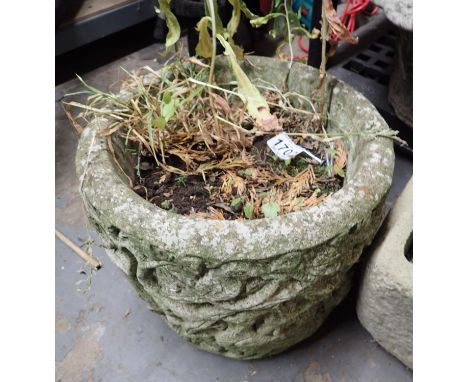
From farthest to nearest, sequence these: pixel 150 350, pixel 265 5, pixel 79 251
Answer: pixel 265 5 < pixel 79 251 < pixel 150 350

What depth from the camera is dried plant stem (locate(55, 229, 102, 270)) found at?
128cm

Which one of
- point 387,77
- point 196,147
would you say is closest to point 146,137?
point 196,147

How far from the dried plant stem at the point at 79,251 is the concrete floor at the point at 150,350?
0.06 ft

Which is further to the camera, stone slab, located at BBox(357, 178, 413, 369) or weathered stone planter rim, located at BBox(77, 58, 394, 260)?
stone slab, located at BBox(357, 178, 413, 369)

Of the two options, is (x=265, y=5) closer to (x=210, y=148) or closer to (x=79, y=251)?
(x=210, y=148)

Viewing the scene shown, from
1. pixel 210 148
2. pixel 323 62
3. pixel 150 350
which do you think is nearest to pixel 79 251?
pixel 150 350

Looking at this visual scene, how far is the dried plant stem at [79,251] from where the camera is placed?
1276mm

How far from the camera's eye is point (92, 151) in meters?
0.87

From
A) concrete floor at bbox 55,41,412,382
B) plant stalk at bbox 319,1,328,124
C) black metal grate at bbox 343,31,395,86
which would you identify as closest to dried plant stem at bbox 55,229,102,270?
concrete floor at bbox 55,41,412,382

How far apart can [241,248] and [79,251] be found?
2.50 feet

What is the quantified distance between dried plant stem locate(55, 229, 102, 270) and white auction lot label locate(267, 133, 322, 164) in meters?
0.60

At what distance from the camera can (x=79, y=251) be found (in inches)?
52.1

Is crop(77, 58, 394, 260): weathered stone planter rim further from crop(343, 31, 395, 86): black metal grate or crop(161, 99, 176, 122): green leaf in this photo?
crop(343, 31, 395, 86): black metal grate

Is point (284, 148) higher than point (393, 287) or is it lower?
higher
